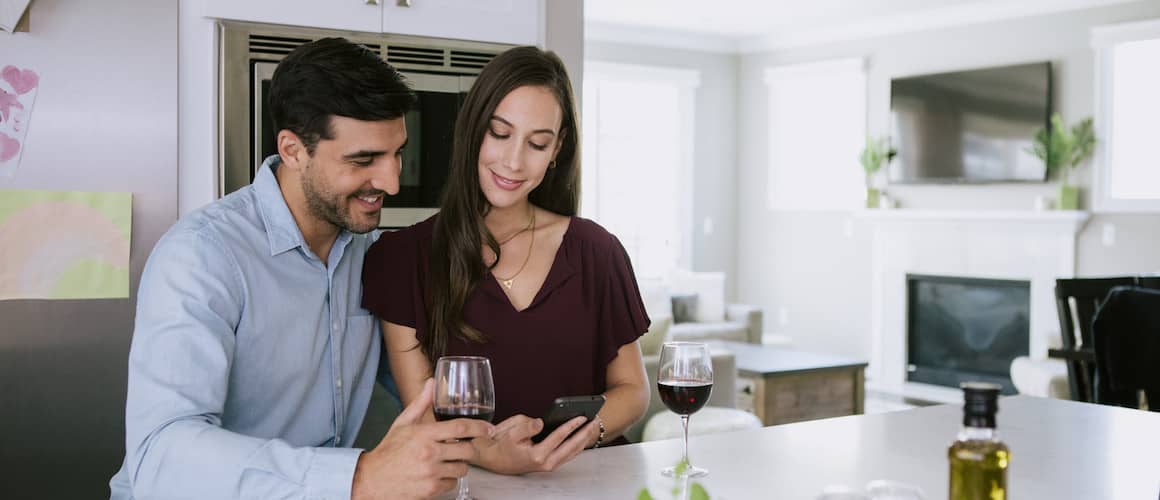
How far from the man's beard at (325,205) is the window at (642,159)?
7.25 metres

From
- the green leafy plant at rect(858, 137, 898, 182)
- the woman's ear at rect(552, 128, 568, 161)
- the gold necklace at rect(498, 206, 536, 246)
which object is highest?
the green leafy plant at rect(858, 137, 898, 182)

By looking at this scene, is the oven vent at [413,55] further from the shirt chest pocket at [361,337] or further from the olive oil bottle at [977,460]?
the olive oil bottle at [977,460]

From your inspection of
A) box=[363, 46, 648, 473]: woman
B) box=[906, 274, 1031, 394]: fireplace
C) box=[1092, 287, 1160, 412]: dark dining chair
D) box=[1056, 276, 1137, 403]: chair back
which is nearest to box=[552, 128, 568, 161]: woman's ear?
box=[363, 46, 648, 473]: woman

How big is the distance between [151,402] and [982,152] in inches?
284

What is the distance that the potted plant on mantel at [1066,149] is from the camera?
23.0 ft

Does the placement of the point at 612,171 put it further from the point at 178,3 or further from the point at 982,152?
the point at 178,3

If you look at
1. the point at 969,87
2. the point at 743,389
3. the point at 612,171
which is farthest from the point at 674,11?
the point at 743,389

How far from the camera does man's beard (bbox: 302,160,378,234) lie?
162 centimetres

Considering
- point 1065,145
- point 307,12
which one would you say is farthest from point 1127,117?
point 307,12

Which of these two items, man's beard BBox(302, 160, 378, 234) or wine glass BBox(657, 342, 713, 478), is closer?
wine glass BBox(657, 342, 713, 478)

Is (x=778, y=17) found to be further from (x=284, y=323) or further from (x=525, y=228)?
(x=284, y=323)

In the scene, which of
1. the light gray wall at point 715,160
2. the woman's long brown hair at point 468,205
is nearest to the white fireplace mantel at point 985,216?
the light gray wall at point 715,160

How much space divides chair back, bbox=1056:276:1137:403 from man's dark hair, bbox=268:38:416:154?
2699 millimetres

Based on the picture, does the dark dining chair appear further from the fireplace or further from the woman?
the fireplace
